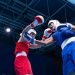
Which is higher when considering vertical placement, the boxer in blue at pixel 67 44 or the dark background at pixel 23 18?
the dark background at pixel 23 18

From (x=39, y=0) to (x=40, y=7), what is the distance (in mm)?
358

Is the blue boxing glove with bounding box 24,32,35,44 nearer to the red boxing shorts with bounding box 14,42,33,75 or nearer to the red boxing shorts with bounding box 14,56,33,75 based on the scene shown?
the red boxing shorts with bounding box 14,42,33,75

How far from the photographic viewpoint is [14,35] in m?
8.29

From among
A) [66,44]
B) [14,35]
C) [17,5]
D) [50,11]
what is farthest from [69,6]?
[66,44]

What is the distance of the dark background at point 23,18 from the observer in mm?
7040

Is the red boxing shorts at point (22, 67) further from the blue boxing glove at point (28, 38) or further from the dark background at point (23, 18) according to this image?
the dark background at point (23, 18)

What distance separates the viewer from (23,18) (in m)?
7.54

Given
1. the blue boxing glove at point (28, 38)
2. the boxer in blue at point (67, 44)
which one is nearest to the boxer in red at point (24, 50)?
the blue boxing glove at point (28, 38)

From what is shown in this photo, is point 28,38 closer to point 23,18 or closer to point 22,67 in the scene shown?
point 22,67

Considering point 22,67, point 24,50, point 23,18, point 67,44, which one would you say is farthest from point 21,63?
point 23,18

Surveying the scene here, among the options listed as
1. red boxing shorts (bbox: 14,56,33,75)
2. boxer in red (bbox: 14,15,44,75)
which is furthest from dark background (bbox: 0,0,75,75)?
red boxing shorts (bbox: 14,56,33,75)

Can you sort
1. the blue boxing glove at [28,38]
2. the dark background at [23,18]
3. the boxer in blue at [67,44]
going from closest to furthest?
the boxer in blue at [67,44], the blue boxing glove at [28,38], the dark background at [23,18]

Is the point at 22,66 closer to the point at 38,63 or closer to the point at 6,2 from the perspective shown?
the point at 6,2

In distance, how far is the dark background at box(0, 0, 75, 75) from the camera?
7040 millimetres
